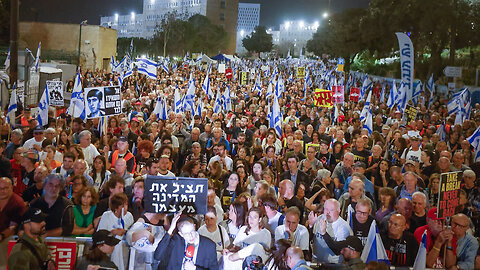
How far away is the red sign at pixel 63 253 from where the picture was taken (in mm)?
5547

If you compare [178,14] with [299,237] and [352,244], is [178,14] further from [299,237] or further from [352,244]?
[352,244]

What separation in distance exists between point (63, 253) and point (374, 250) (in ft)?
10.3

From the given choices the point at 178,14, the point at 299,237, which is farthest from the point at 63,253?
the point at 178,14

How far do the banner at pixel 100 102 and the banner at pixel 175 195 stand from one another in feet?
18.5

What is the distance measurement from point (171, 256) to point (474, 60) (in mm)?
39572

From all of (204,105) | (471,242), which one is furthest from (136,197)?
(204,105)

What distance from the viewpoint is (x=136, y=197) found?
7.01 meters

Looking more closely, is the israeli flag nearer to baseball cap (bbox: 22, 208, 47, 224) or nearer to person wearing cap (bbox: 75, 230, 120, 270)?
baseball cap (bbox: 22, 208, 47, 224)

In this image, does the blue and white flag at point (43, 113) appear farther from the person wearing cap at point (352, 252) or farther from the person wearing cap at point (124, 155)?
the person wearing cap at point (352, 252)

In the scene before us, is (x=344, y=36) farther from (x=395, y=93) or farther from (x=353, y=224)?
(x=353, y=224)

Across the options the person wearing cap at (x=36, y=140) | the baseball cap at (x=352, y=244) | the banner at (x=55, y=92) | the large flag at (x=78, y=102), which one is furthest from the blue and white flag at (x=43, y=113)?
the baseball cap at (x=352, y=244)

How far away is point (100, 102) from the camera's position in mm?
11219

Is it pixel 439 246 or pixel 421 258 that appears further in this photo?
pixel 439 246

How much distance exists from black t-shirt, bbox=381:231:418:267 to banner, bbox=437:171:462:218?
554 millimetres
